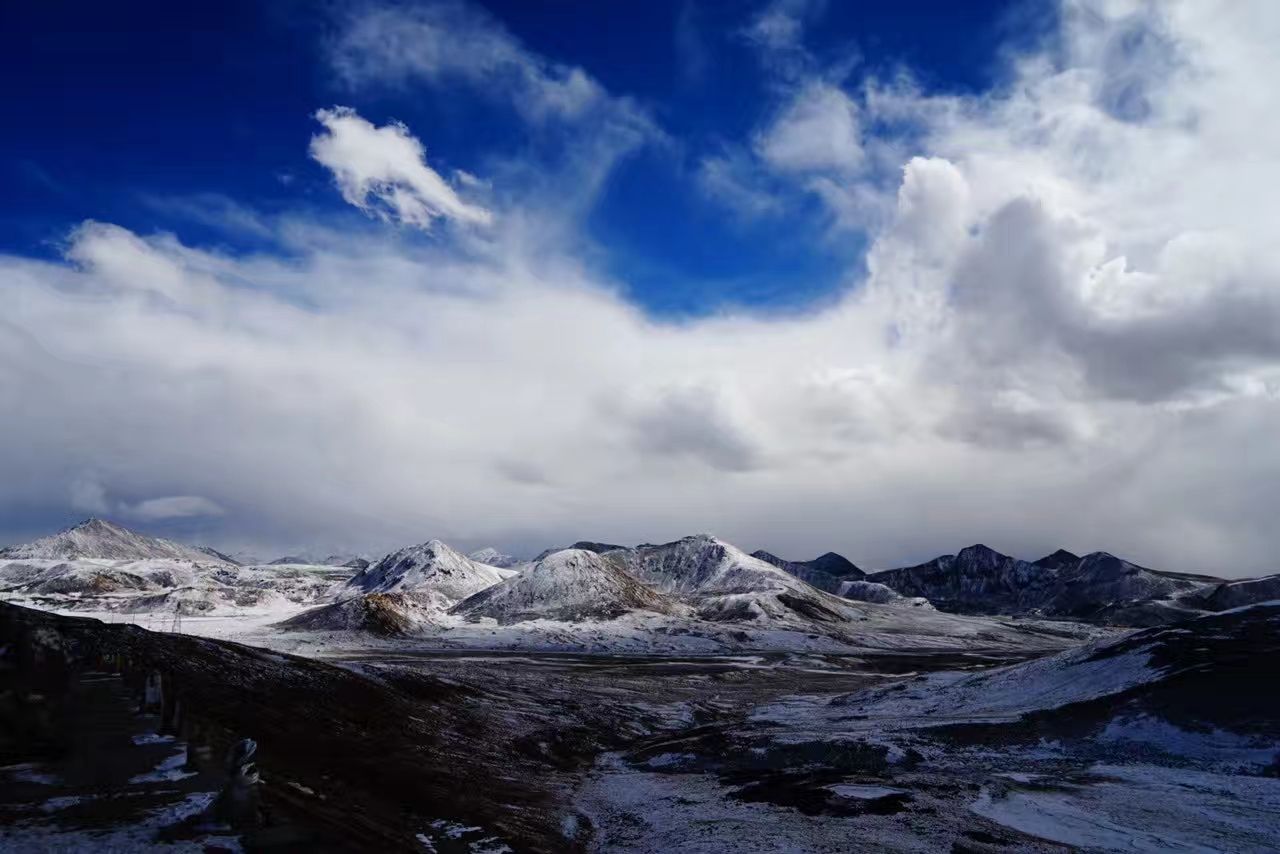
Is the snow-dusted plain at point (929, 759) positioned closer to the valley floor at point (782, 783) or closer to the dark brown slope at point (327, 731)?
the valley floor at point (782, 783)

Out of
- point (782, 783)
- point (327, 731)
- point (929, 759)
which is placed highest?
point (327, 731)

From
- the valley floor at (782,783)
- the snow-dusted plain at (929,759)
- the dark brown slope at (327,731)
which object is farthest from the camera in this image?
the snow-dusted plain at (929,759)

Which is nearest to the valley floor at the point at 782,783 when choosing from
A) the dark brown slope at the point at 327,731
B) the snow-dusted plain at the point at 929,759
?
the snow-dusted plain at the point at 929,759

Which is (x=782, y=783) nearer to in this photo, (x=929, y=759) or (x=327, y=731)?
(x=929, y=759)

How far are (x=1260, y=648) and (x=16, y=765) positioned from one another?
69996 millimetres

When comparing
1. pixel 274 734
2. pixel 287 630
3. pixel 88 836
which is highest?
pixel 88 836

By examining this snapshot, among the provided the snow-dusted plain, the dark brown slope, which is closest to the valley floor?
the snow-dusted plain

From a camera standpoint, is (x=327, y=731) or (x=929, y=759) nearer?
(x=327, y=731)

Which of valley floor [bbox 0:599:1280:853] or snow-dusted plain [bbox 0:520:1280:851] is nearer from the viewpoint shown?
valley floor [bbox 0:599:1280:853]

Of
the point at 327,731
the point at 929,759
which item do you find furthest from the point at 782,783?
the point at 327,731

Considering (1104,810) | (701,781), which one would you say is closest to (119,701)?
(701,781)

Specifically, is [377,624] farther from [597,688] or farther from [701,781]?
[701,781]

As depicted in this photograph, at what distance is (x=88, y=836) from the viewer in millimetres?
14156

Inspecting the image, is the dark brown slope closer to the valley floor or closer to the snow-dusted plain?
the valley floor
